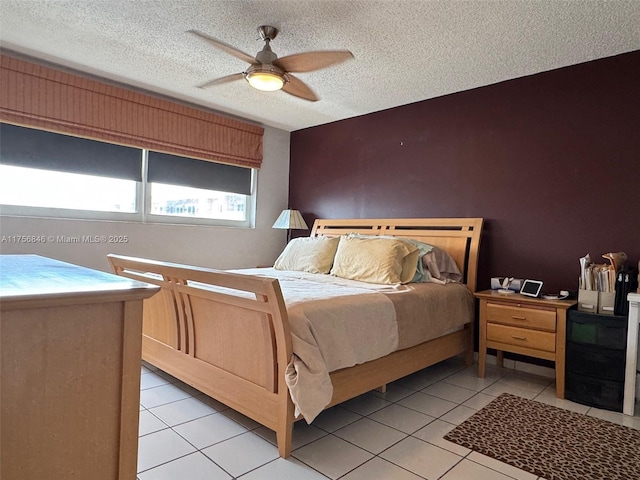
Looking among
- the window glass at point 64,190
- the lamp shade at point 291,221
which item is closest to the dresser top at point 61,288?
the window glass at point 64,190

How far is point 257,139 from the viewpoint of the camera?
15.3 ft

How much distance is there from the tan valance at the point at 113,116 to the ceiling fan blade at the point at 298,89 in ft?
5.36

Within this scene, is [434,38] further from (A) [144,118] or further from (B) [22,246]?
(B) [22,246]

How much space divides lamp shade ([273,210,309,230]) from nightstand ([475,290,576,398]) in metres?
2.23

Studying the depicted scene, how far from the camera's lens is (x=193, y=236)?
417 cm

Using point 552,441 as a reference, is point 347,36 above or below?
above

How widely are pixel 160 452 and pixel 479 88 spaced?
356 centimetres

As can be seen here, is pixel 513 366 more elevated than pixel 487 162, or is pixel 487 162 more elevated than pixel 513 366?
pixel 487 162

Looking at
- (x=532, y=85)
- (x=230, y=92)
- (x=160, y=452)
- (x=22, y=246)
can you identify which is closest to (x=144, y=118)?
(x=230, y=92)

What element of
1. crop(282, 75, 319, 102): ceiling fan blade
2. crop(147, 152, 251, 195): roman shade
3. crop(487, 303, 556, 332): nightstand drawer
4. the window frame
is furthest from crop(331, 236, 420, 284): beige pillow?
crop(147, 152, 251, 195): roman shade

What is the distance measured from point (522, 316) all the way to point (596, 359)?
49 cm

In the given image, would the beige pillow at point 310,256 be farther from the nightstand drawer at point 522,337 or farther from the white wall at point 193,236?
the nightstand drawer at point 522,337

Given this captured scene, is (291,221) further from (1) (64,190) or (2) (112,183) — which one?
(1) (64,190)

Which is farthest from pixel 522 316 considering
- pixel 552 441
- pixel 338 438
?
pixel 338 438
